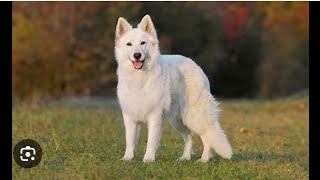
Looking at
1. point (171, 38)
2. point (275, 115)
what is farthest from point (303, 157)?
point (171, 38)

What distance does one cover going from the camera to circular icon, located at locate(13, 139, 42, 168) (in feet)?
21.3

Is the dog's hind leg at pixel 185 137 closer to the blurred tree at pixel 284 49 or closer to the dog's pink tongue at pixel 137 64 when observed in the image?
the dog's pink tongue at pixel 137 64

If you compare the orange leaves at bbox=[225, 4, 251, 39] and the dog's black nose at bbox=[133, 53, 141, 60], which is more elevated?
the orange leaves at bbox=[225, 4, 251, 39]

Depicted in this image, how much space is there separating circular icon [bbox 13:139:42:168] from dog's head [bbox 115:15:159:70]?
1.35 m

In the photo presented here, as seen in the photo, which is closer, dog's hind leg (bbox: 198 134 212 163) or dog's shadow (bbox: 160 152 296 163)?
dog's hind leg (bbox: 198 134 212 163)

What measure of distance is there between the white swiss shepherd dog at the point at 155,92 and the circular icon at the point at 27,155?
99cm

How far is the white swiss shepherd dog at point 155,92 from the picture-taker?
7.07 meters

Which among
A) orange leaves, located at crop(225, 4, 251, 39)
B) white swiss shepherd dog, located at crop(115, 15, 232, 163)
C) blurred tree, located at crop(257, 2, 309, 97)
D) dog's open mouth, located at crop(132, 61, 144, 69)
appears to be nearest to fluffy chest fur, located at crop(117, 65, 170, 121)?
white swiss shepherd dog, located at crop(115, 15, 232, 163)

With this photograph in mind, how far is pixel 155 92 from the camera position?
7.16 m

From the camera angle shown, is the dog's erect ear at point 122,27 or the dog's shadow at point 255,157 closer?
the dog's erect ear at point 122,27

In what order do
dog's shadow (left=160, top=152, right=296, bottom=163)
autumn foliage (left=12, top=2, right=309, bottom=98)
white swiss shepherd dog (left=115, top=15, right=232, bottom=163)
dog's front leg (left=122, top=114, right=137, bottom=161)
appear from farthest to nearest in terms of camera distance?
autumn foliage (left=12, top=2, right=309, bottom=98), dog's shadow (left=160, top=152, right=296, bottom=163), dog's front leg (left=122, top=114, right=137, bottom=161), white swiss shepherd dog (left=115, top=15, right=232, bottom=163)
